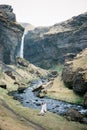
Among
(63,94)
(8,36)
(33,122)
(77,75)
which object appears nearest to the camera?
(33,122)

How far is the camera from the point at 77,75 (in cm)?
7975

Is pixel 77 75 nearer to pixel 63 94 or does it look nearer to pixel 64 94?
pixel 64 94

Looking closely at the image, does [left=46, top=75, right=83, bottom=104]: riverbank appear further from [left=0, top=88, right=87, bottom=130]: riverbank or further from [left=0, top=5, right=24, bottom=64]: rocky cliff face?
[left=0, top=5, right=24, bottom=64]: rocky cliff face

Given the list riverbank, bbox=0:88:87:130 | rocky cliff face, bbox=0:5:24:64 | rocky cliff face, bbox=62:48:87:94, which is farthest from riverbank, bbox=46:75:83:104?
rocky cliff face, bbox=0:5:24:64

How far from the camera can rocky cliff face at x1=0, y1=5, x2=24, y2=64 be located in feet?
493

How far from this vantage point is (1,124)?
1447 inches

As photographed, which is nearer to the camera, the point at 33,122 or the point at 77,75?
the point at 33,122

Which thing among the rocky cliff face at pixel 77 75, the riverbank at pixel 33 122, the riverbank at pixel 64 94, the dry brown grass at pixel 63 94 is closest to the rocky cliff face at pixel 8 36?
the rocky cliff face at pixel 77 75

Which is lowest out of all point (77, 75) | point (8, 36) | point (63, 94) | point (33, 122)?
point (33, 122)

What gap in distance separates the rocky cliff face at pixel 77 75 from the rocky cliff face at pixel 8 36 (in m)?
63.0

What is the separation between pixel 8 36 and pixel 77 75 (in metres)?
86.8

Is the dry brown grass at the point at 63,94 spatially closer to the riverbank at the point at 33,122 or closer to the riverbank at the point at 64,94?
the riverbank at the point at 64,94

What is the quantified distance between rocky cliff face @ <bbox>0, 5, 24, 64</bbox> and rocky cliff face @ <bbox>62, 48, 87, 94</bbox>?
63.0 m

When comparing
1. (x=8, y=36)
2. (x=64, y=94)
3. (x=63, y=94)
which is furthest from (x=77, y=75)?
(x=8, y=36)
